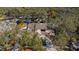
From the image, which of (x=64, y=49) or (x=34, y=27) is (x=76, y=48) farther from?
(x=34, y=27)

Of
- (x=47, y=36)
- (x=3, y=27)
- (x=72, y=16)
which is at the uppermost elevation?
(x=72, y=16)

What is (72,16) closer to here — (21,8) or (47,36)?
(47,36)

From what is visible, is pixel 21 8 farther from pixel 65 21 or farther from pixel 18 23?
pixel 65 21

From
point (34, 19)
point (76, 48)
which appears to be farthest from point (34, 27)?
point (76, 48)

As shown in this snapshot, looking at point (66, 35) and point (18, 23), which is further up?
point (18, 23)
